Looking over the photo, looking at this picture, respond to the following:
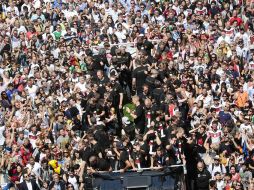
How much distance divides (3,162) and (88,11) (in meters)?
10.4

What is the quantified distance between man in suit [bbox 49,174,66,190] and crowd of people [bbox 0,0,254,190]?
0.03 metres

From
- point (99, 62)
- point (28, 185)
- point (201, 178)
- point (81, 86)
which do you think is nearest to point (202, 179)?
point (201, 178)

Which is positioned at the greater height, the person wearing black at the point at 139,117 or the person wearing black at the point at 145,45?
the person wearing black at the point at 145,45

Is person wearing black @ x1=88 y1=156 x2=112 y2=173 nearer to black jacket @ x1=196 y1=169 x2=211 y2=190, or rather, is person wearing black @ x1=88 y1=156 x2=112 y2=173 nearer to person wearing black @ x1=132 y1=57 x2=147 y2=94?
black jacket @ x1=196 y1=169 x2=211 y2=190

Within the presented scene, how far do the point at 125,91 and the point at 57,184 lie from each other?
357 centimetres

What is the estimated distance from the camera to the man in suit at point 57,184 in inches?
1478

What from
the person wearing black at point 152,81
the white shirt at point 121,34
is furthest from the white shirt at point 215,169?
the white shirt at point 121,34

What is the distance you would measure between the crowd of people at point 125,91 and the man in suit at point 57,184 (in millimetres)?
28

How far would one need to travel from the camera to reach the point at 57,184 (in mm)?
37625

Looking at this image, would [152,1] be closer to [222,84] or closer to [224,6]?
[224,6]

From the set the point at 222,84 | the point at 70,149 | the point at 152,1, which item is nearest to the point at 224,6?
the point at 152,1

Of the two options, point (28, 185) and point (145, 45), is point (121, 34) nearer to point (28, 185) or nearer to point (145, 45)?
point (145, 45)

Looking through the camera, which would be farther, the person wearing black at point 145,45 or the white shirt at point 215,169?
the person wearing black at point 145,45

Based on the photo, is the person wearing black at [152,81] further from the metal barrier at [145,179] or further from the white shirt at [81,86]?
the metal barrier at [145,179]
